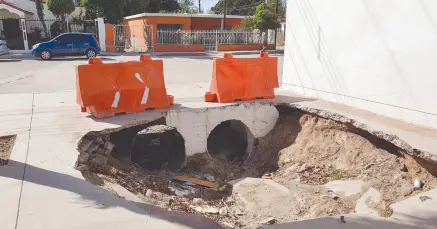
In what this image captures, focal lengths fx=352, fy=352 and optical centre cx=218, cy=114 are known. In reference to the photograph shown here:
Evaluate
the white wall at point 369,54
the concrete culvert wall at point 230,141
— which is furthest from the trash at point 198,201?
the white wall at point 369,54

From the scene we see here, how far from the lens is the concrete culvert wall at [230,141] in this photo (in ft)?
27.2

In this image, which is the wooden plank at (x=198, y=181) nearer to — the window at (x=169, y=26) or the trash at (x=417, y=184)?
the trash at (x=417, y=184)

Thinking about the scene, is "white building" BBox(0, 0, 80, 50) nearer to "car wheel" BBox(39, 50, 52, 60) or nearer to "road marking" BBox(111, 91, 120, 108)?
"car wheel" BBox(39, 50, 52, 60)

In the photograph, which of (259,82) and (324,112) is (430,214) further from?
(259,82)

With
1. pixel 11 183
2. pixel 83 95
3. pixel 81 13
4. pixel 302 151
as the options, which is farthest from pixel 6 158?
pixel 81 13

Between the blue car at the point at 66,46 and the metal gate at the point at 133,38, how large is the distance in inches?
206

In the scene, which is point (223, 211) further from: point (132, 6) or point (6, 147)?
point (132, 6)

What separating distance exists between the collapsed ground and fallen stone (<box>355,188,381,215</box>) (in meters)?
0.02

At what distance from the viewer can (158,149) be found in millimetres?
8414

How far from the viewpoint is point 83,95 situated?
6832 millimetres

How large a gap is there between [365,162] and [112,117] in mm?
4734

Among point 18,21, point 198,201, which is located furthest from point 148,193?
point 18,21

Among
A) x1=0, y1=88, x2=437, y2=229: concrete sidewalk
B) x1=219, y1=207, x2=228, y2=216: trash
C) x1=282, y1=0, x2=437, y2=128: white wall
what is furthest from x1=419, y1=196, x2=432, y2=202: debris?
x1=219, y1=207, x2=228, y2=216: trash

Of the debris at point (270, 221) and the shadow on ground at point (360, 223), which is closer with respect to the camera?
the shadow on ground at point (360, 223)
